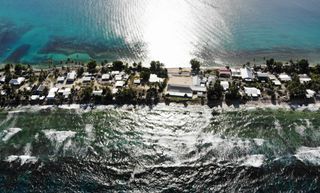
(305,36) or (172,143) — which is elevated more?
(305,36)

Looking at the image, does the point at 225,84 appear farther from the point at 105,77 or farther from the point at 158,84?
the point at 105,77

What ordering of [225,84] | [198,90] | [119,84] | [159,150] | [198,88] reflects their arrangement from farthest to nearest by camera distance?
[119,84]
[225,84]
[198,88]
[198,90]
[159,150]

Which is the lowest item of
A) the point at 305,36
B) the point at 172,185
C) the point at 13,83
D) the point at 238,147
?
the point at 172,185

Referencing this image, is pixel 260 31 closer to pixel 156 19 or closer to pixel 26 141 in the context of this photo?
pixel 156 19

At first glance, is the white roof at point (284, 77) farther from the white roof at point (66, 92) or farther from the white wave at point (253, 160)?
the white roof at point (66, 92)

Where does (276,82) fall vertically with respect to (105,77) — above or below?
below


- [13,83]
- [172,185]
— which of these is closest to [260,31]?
[172,185]

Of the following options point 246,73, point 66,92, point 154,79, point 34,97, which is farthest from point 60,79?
point 246,73

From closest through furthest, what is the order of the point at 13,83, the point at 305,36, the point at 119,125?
the point at 119,125
the point at 13,83
the point at 305,36
